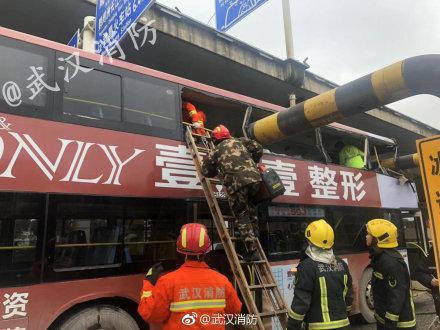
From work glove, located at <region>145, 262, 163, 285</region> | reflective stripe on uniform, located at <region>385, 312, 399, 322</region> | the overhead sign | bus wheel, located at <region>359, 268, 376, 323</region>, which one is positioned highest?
the overhead sign

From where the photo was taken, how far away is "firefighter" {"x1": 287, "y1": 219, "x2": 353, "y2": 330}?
9.94 feet

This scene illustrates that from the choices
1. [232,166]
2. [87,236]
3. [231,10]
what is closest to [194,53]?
[231,10]

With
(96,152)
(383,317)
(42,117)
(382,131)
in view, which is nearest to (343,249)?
(383,317)

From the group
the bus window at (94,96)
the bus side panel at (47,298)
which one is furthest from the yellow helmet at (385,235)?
the bus window at (94,96)

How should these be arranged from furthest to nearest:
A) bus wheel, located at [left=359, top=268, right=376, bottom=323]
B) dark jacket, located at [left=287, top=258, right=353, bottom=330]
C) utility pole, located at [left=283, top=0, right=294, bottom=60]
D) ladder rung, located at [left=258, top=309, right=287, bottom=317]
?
utility pole, located at [left=283, top=0, right=294, bottom=60] → bus wheel, located at [left=359, top=268, right=376, bottom=323] → ladder rung, located at [left=258, top=309, right=287, bottom=317] → dark jacket, located at [left=287, top=258, right=353, bottom=330]

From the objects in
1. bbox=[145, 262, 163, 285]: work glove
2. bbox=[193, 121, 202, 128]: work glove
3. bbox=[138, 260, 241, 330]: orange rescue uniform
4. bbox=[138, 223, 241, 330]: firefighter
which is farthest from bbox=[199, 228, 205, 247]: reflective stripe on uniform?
bbox=[193, 121, 202, 128]: work glove

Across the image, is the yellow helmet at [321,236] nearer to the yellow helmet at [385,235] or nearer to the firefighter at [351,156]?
the yellow helmet at [385,235]

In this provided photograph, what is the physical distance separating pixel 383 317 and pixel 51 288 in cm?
A: 304

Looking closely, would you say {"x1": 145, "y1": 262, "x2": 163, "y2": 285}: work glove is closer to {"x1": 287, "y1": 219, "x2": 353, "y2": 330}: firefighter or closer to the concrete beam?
{"x1": 287, "y1": 219, "x2": 353, "y2": 330}: firefighter

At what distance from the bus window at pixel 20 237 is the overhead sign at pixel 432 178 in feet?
10.2

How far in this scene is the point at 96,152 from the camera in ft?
13.2

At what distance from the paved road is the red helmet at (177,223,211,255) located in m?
5.61

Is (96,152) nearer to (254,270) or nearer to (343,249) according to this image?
(254,270)

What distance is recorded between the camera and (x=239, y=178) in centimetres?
443
